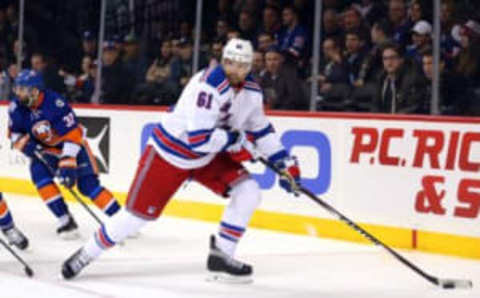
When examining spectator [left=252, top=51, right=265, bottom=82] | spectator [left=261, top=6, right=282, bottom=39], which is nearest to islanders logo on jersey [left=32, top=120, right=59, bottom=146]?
spectator [left=252, top=51, right=265, bottom=82]

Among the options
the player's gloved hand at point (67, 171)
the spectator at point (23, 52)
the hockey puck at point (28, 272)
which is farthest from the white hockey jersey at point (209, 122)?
the spectator at point (23, 52)

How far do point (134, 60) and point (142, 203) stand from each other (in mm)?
4943

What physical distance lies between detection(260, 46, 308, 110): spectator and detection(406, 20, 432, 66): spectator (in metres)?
1.02

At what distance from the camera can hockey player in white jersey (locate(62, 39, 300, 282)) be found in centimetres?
479

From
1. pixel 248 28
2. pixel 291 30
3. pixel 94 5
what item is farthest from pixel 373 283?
pixel 94 5

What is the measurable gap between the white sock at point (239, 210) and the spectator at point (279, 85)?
2947 millimetres

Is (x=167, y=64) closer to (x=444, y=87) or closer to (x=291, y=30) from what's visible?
(x=291, y=30)

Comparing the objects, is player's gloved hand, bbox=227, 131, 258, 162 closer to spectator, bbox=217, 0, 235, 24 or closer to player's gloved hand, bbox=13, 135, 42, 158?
player's gloved hand, bbox=13, 135, 42, 158

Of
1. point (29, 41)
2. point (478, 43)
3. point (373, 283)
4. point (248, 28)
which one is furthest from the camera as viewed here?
point (29, 41)

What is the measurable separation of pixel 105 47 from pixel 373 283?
5.31 metres

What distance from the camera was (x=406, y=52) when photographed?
23.8ft

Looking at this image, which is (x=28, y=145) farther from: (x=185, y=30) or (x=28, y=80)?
(x=185, y=30)

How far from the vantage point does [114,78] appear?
9695 mm

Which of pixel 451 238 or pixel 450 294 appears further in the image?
pixel 451 238
